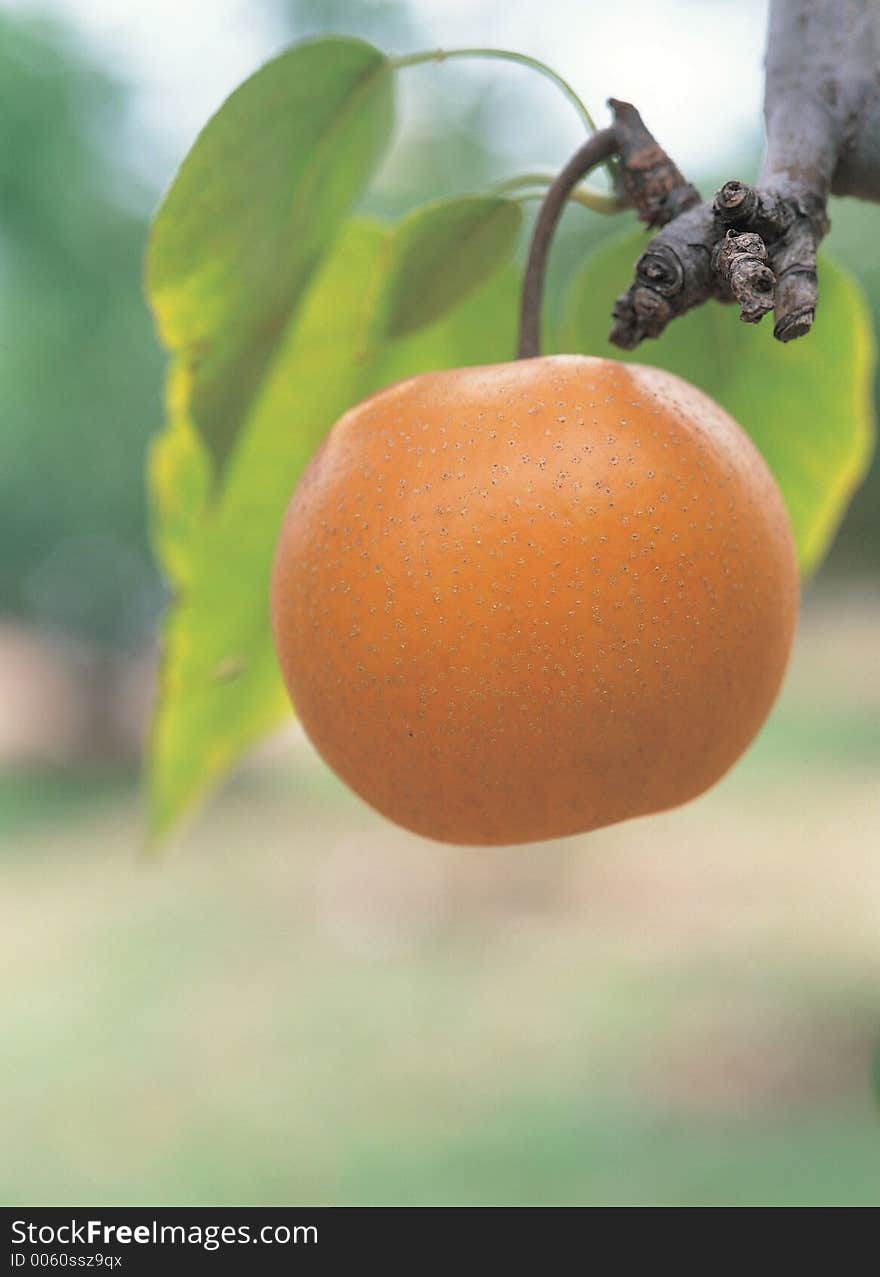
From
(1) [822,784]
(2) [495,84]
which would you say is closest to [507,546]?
(1) [822,784]

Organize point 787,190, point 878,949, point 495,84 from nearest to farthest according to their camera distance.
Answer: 1. point 787,190
2. point 878,949
3. point 495,84

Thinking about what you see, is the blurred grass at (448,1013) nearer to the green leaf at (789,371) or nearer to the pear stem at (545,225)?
the green leaf at (789,371)

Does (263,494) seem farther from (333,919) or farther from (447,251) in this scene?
(333,919)

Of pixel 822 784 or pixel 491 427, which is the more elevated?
pixel 822 784

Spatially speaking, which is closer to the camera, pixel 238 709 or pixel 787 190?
pixel 787 190

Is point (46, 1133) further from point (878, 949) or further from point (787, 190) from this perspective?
point (787, 190)

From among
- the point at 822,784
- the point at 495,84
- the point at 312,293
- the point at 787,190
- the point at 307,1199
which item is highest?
the point at 495,84

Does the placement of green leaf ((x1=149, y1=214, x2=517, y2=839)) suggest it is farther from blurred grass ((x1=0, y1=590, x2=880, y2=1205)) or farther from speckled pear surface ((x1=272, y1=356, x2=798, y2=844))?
blurred grass ((x1=0, y1=590, x2=880, y2=1205))

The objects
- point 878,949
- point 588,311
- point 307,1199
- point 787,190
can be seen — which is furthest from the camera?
point 878,949
